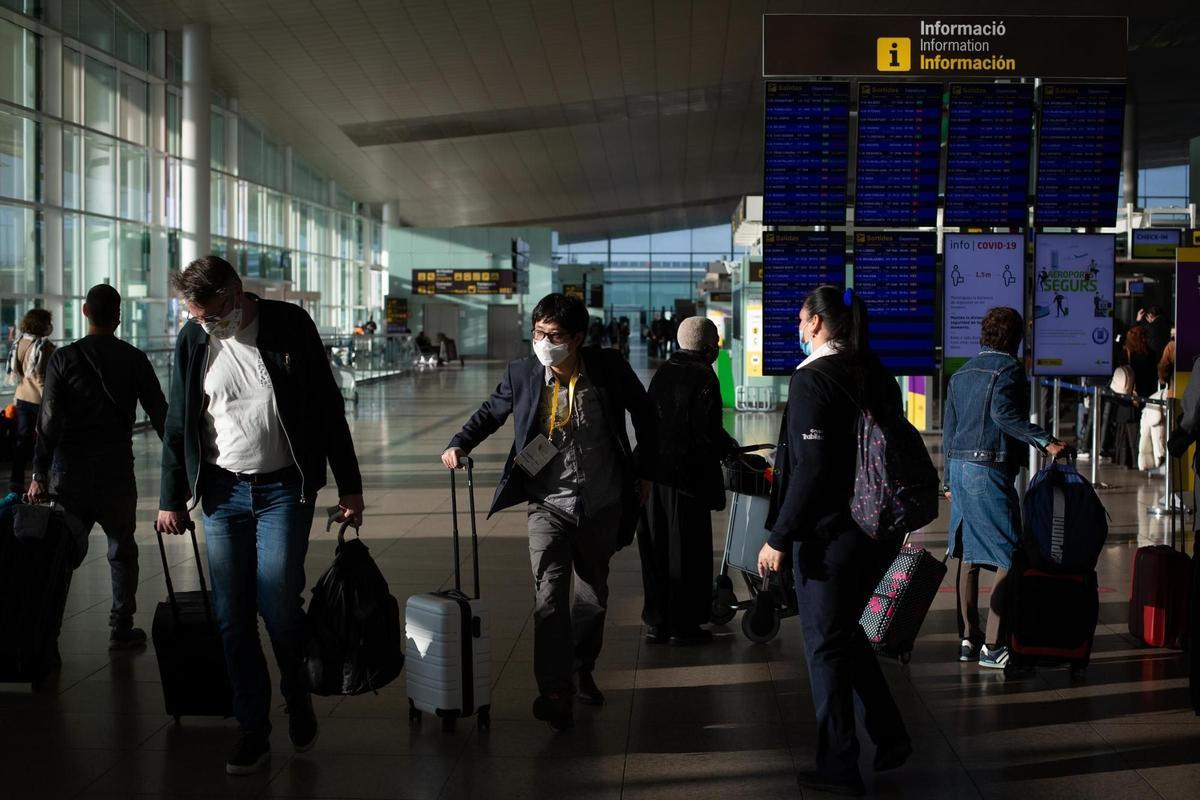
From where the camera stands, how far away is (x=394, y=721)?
4621mm

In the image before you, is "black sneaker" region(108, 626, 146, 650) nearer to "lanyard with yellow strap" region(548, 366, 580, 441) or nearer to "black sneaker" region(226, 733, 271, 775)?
"black sneaker" region(226, 733, 271, 775)

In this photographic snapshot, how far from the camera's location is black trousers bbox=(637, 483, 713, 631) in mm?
5762

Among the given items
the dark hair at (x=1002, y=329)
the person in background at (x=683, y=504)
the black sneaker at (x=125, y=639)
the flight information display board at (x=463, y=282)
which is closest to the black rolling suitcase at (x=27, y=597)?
the black sneaker at (x=125, y=639)

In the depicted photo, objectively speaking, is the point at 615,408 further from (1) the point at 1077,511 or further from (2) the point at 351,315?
(2) the point at 351,315

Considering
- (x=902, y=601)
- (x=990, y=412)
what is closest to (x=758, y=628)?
(x=902, y=601)

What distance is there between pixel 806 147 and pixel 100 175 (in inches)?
675

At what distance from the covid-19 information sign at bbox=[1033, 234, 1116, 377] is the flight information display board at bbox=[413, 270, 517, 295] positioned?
38783 millimetres

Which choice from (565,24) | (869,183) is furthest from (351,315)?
(869,183)

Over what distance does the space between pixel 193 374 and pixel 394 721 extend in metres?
1.46

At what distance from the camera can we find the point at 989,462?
5367 millimetres

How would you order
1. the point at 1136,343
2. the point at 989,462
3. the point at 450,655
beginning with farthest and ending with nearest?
the point at 1136,343, the point at 989,462, the point at 450,655

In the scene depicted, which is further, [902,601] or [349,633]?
[902,601]

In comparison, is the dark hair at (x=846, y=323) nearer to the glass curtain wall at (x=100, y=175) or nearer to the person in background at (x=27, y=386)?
the person in background at (x=27, y=386)

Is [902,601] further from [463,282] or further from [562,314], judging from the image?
[463,282]
